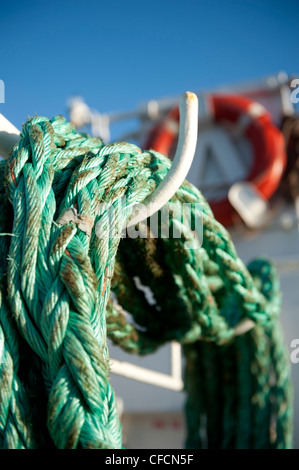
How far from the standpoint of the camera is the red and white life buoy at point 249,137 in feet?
8.25

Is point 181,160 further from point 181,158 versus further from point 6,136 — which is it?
point 6,136

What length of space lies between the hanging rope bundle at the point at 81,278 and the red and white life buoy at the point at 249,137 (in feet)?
5.04

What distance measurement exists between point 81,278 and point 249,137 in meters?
2.49

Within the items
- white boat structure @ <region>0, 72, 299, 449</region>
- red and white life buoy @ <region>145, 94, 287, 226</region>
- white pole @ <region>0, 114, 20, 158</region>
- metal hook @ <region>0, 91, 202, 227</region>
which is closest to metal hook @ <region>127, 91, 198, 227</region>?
metal hook @ <region>0, 91, 202, 227</region>

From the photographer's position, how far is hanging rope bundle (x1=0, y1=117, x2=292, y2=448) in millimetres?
437

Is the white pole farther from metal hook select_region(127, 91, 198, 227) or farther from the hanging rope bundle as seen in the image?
metal hook select_region(127, 91, 198, 227)

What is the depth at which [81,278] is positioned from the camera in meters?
0.47

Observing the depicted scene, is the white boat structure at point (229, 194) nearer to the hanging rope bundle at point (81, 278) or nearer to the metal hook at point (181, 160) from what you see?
the hanging rope bundle at point (81, 278)

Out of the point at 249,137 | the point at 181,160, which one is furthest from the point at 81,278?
the point at 249,137

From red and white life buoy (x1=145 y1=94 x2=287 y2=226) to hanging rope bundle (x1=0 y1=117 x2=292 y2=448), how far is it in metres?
1.54

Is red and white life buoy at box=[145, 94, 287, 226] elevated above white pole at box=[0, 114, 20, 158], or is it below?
above

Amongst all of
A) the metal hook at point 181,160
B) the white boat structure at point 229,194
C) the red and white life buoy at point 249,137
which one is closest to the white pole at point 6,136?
the metal hook at point 181,160

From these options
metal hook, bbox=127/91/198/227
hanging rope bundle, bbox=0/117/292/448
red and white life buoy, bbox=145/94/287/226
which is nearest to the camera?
hanging rope bundle, bbox=0/117/292/448
